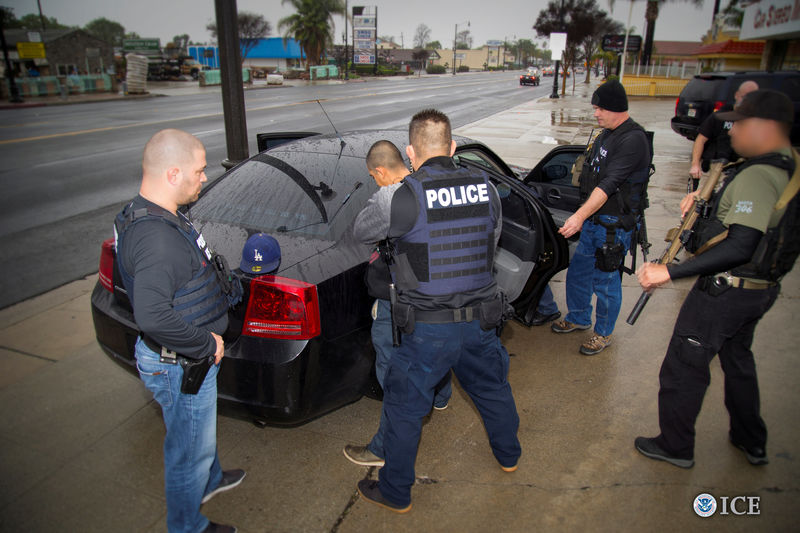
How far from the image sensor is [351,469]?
262 cm

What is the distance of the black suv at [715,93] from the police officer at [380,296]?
10778 millimetres

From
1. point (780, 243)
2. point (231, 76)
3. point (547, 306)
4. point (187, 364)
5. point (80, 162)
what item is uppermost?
point (231, 76)

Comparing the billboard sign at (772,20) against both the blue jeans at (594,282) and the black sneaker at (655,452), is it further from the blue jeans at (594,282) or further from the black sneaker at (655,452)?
the black sneaker at (655,452)

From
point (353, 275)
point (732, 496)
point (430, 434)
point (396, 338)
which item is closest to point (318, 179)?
point (353, 275)

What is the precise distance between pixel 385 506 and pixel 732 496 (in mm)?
1632

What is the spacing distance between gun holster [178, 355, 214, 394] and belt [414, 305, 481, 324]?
A: 0.86 metres

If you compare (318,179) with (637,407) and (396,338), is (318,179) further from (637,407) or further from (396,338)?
(637,407)

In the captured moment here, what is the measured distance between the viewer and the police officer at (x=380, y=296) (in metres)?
2.42

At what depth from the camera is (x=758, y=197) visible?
2.14 meters

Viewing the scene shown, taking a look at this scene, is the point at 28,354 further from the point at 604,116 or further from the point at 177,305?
the point at 604,116

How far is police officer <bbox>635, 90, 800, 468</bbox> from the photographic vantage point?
2.16m

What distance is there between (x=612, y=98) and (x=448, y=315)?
2.24 m

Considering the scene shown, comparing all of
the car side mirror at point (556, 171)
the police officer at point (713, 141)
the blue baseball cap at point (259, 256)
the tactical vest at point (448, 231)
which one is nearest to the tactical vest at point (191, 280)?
the blue baseball cap at point (259, 256)

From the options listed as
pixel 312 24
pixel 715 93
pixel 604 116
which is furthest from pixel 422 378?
pixel 312 24
